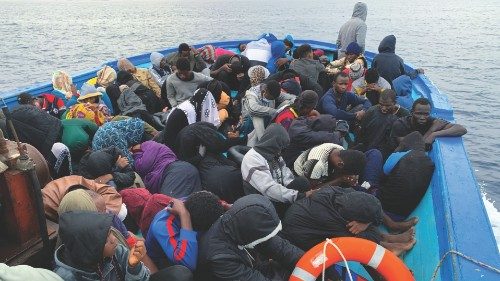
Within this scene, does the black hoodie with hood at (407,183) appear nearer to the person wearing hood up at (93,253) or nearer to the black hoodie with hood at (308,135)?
the black hoodie with hood at (308,135)

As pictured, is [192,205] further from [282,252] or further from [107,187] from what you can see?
[107,187]

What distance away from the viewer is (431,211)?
11.2 ft

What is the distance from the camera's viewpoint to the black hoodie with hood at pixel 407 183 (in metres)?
3.71

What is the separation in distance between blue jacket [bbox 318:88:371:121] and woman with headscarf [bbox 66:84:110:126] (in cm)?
299

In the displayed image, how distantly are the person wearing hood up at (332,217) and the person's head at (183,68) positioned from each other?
3.50m

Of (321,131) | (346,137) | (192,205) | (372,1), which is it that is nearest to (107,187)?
(192,205)

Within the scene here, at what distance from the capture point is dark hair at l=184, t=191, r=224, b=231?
2.69 metres

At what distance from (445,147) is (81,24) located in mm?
42046

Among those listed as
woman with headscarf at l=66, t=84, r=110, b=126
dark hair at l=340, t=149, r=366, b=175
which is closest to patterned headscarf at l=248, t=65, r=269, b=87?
woman with headscarf at l=66, t=84, r=110, b=126

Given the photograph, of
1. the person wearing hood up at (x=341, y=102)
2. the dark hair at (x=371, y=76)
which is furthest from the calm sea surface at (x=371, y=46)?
the person wearing hood up at (x=341, y=102)

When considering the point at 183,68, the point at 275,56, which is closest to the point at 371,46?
the point at 275,56

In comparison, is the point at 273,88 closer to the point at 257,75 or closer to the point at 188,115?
the point at 257,75

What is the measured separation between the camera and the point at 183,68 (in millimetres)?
5977

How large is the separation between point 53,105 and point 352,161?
14.5ft
